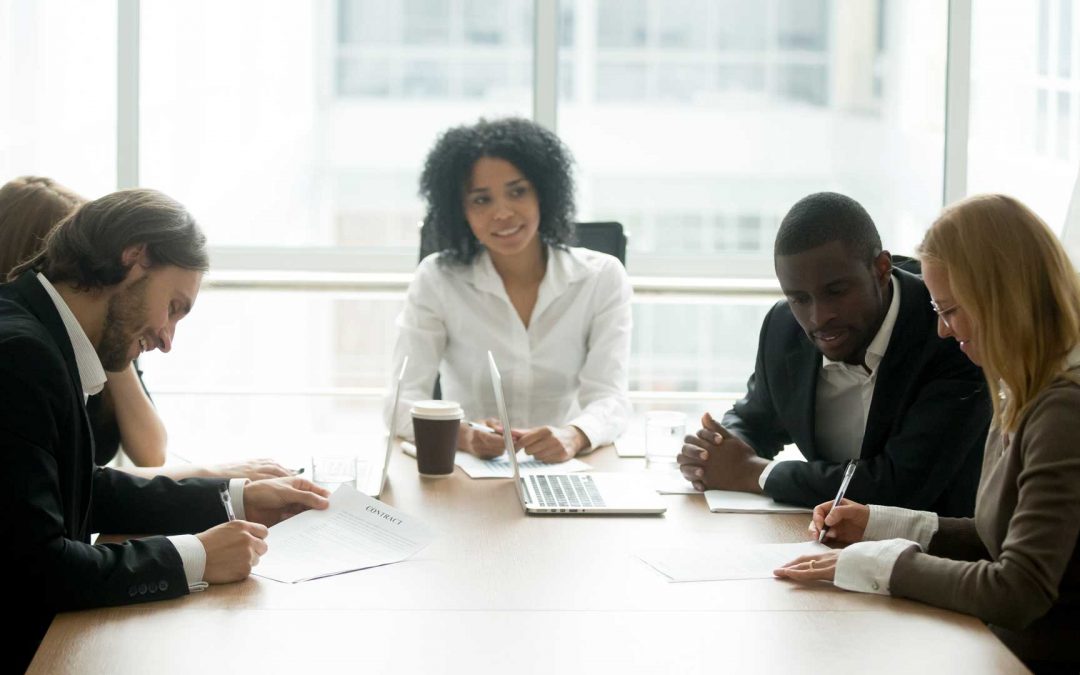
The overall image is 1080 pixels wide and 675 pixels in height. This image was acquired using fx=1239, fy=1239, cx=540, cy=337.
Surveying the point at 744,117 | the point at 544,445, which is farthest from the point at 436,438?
the point at 744,117

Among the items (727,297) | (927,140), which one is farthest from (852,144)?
(727,297)

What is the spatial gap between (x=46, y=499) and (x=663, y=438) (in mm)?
1273

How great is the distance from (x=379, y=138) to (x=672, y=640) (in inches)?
125

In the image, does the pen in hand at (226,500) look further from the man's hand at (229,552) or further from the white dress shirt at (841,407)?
the white dress shirt at (841,407)

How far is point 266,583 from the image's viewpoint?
176 cm

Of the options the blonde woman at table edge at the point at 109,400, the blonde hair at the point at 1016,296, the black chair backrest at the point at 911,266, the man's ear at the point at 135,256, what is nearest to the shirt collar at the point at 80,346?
the man's ear at the point at 135,256

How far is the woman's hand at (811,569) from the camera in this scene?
1775 millimetres

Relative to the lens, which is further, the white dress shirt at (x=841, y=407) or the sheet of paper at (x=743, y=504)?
the white dress shirt at (x=841, y=407)

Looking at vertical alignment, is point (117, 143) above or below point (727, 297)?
above

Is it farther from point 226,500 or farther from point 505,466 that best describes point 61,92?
point 226,500

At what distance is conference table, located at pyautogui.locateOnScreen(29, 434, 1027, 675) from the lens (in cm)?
148

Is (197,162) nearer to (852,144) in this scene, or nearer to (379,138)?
(379,138)

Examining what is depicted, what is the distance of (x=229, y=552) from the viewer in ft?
Result: 5.76

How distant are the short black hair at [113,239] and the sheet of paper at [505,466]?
2.37 feet
